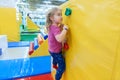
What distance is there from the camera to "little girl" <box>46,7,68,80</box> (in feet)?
4.85

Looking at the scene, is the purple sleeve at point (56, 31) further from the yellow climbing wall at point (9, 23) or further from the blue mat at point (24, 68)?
the yellow climbing wall at point (9, 23)

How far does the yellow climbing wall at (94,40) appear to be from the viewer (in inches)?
33.5

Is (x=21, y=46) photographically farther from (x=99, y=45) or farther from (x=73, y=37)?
(x=99, y=45)

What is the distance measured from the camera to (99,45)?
3.25ft

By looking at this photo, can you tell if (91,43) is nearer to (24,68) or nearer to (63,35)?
(63,35)

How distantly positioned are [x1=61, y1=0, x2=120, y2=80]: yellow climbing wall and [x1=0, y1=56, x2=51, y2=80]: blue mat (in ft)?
3.24

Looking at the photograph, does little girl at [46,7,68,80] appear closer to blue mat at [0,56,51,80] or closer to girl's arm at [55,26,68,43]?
girl's arm at [55,26,68,43]

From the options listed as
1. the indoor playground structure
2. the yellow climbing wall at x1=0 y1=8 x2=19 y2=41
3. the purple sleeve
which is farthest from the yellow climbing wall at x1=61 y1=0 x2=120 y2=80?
the yellow climbing wall at x1=0 y1=8 x2=19 y2=41

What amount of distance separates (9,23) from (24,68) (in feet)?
9.96

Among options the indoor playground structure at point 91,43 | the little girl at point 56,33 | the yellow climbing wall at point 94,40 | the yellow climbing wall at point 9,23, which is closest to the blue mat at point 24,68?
the indoor playground structure at point 91,43

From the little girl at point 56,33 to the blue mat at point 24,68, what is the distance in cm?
75

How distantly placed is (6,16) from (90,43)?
450cm

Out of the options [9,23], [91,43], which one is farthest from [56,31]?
[9,23]

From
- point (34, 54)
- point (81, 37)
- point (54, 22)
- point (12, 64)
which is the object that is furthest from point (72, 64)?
point (34, 54)
